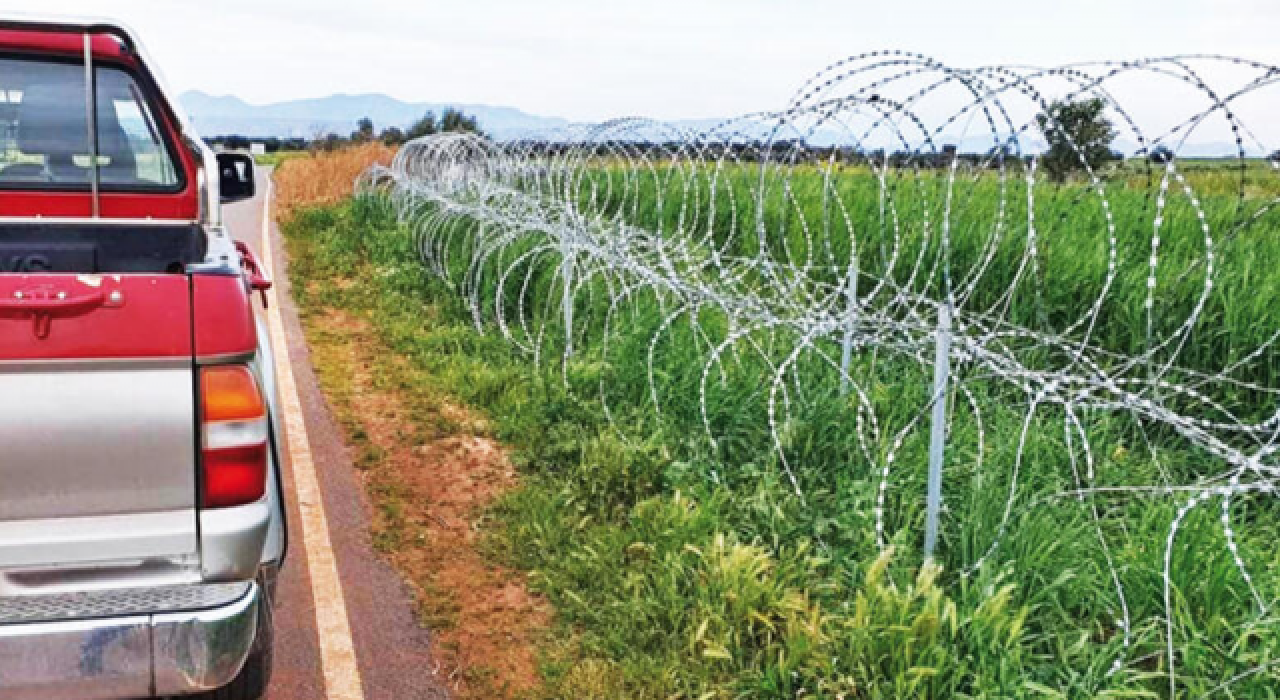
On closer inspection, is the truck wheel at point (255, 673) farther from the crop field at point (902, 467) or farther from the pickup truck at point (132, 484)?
the crop field at point (902, 467)

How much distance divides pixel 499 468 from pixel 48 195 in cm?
227

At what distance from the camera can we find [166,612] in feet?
7.07

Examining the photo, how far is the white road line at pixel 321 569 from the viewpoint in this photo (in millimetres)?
3178

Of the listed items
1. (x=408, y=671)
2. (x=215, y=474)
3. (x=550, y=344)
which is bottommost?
(x=408, y=671)

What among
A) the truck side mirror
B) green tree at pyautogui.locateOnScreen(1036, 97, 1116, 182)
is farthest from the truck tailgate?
green tree at pyautogui.locateOnScreen(1036, 97, 1116, 182)

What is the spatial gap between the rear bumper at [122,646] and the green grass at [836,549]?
3.84ft

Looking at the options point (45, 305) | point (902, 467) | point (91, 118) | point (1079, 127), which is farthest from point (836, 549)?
point (1079, 127)

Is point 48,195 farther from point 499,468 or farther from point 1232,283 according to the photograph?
point 1232,283

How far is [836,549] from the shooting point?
3543mm

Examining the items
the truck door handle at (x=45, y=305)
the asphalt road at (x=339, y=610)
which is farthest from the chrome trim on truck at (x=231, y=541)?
the asphalt road at (x=339, y=610)

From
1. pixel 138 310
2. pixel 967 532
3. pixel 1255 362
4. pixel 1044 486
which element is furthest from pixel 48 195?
pixel 1255 362

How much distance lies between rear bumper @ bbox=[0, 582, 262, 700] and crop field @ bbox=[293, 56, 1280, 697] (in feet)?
3.90

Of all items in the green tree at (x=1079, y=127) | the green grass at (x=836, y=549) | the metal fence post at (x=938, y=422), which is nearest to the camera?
the green grass at (x=836, y=549)

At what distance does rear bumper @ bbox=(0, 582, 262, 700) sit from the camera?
207 centimetres
